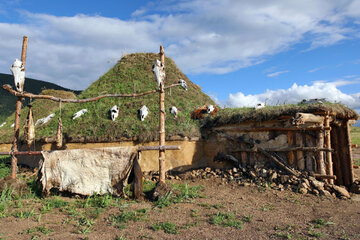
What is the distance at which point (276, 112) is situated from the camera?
7.61 meters

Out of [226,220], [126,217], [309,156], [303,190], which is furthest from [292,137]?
[126,217]

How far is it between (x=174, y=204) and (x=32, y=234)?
2839mm

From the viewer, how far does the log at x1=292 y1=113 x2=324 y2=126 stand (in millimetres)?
6695

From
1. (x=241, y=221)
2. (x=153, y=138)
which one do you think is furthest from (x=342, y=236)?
(x=153, y=138)

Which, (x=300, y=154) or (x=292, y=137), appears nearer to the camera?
(x=300, y=154)

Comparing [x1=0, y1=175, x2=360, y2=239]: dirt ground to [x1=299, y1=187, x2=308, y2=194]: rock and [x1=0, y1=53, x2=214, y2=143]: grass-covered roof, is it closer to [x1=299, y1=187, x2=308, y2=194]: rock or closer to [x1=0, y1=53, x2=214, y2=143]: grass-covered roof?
[x1=299, y1=187, x2=308, y2=194]: rock

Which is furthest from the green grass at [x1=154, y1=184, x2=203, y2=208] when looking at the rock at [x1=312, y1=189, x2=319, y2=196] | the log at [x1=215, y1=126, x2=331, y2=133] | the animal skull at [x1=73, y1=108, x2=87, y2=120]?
the animal skull at [x1=73, y1=108, x2=87, y2=120]

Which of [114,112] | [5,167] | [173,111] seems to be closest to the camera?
[5,167]

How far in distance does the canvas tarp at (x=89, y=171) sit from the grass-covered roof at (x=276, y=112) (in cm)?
386

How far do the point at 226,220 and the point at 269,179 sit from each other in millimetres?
2881

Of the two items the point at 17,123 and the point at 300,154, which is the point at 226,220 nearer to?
the point at 300,154

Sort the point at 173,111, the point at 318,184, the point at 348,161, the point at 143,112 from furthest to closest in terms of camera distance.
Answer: the point at 173,111 → the point at 143,112 → the point at 348,161 → the point at 318,184

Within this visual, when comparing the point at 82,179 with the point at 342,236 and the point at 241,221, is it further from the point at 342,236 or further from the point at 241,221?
the point at 342,236

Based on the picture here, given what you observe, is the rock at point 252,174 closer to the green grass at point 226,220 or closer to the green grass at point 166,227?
the green grass at point 226,220
